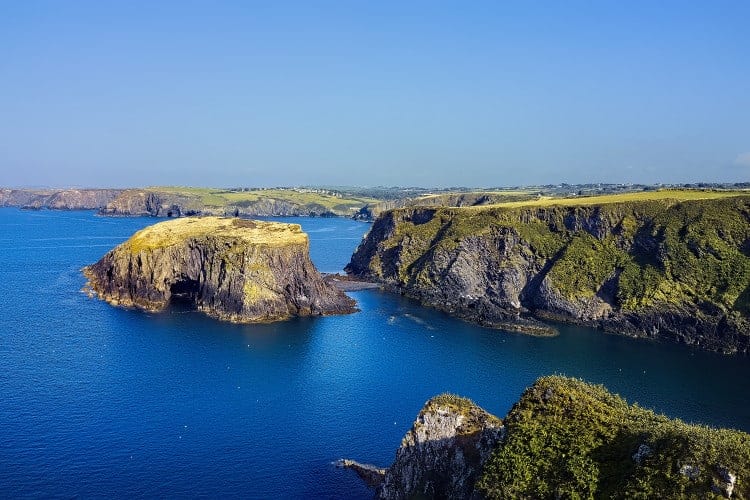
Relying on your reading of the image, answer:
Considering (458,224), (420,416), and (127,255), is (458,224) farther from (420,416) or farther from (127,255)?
(420,416)

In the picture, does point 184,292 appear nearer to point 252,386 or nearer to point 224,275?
point 224,275

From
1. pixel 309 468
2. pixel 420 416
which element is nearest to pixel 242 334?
pixel 309 468

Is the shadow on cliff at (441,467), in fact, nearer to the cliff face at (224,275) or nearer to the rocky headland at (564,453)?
the rocky headland at (564,453)

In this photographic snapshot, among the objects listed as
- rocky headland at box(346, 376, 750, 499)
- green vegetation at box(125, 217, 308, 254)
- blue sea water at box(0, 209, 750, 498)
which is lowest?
blue sea water at box(0, 209, 750, 498)

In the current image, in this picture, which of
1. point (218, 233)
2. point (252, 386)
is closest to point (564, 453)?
point (252, 386)

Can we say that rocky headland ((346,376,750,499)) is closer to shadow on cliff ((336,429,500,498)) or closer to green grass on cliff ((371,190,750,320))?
shadow on cliff ((336,429,500,498))

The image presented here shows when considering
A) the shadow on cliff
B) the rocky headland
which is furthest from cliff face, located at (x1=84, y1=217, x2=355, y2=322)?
the rocky headland

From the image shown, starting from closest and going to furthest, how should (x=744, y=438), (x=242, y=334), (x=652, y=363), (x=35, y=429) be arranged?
(x=744, y=438), (x=35, y=429), (x=652, y=363), (x=242, y=334)
